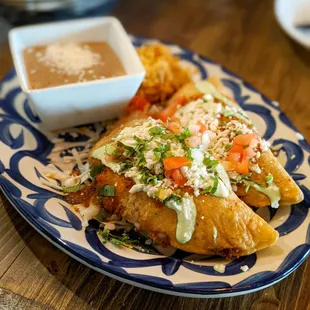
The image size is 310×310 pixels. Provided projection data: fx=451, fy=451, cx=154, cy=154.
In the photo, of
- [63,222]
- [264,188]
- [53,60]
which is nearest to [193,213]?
[264,188]

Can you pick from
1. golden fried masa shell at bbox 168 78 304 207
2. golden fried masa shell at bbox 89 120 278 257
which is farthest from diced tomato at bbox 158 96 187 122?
golden fried masa shell at bbox 89 120 278 257

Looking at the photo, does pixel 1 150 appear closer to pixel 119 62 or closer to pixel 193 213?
pixel 119 62

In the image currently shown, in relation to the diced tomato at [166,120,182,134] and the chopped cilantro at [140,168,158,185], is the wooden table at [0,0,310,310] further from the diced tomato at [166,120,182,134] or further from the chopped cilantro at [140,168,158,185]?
the diced tomato at [166,120,182,134]

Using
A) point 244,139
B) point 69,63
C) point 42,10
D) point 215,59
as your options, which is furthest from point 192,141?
point 42,10

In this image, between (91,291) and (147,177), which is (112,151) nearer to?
(147,177)

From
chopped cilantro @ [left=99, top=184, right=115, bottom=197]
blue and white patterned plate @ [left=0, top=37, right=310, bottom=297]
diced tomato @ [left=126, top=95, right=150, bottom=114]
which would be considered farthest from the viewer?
diced tomato @ [left=126, top=95, right=150, bottom=114]

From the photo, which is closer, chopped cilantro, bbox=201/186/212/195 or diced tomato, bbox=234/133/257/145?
chopped cilantro, bbox=201/186/212/195
